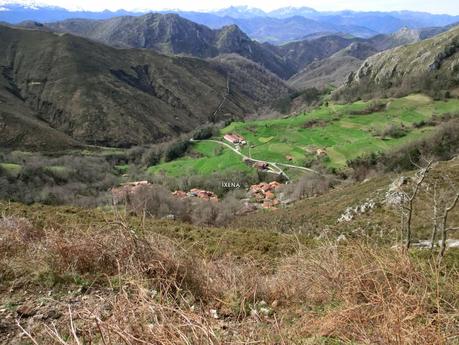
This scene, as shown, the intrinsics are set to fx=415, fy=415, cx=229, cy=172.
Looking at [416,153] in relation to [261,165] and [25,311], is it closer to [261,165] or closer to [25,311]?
[261,165]

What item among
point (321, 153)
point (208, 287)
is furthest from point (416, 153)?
point (208, 287)

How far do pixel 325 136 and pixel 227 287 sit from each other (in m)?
74.2

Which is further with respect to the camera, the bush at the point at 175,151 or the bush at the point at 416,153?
the bush at the point at 175,151

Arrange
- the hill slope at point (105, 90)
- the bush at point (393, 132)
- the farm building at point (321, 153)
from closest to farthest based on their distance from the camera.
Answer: the farm building at point (321, 153) < the bush at point (393, 132) < the hill slope at point (105, 90)

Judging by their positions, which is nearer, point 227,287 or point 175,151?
point 227,287

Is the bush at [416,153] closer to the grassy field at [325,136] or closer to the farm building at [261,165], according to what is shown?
the grassy field at [325,136]

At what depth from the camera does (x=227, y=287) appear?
17.1ft

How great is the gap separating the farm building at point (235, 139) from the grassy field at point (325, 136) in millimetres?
1438

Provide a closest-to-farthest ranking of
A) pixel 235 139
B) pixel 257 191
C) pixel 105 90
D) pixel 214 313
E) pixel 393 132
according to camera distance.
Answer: pixel 214 313, pixel 257 191, pixel 393 132, pixel 235 139, pixel 105 90

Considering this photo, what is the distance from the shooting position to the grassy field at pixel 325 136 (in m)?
68.9

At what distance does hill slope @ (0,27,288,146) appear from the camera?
12188 cm

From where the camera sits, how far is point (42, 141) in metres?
103

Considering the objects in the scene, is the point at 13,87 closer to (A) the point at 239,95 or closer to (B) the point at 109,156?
(B) the point at 109,156

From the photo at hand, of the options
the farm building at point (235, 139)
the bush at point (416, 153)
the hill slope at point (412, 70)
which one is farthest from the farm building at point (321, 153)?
the hill slope at point (412, 70)
